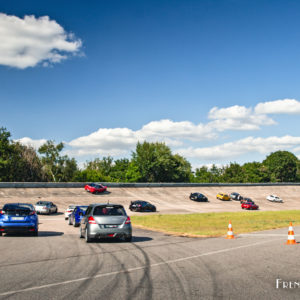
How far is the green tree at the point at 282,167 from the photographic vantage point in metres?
138

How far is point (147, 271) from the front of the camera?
28.4 feet

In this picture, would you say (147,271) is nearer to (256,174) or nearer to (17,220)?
(17,220)

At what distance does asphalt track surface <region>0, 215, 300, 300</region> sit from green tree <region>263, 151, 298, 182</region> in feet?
431

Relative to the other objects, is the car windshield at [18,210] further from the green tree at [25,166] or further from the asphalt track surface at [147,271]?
the green tree at [25,166]

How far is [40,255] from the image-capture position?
1117 cm

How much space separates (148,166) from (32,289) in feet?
339

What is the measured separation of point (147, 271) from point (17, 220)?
981 centimetres

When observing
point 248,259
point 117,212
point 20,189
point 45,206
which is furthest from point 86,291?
point 20,189

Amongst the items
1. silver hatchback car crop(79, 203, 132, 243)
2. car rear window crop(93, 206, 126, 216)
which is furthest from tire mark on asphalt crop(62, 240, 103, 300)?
car rear window crop(93, 206, 126, 216)

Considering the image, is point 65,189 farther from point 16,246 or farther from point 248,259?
point 248,259

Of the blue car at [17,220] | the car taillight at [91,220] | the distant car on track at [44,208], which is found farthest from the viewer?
the distant car on track at [44,208]

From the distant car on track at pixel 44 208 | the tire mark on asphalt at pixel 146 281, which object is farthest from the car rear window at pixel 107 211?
the distant car on track at pixel 44 208

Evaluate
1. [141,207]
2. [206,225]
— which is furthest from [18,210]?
[141,207]

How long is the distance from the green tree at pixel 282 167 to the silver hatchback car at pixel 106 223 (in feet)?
430
